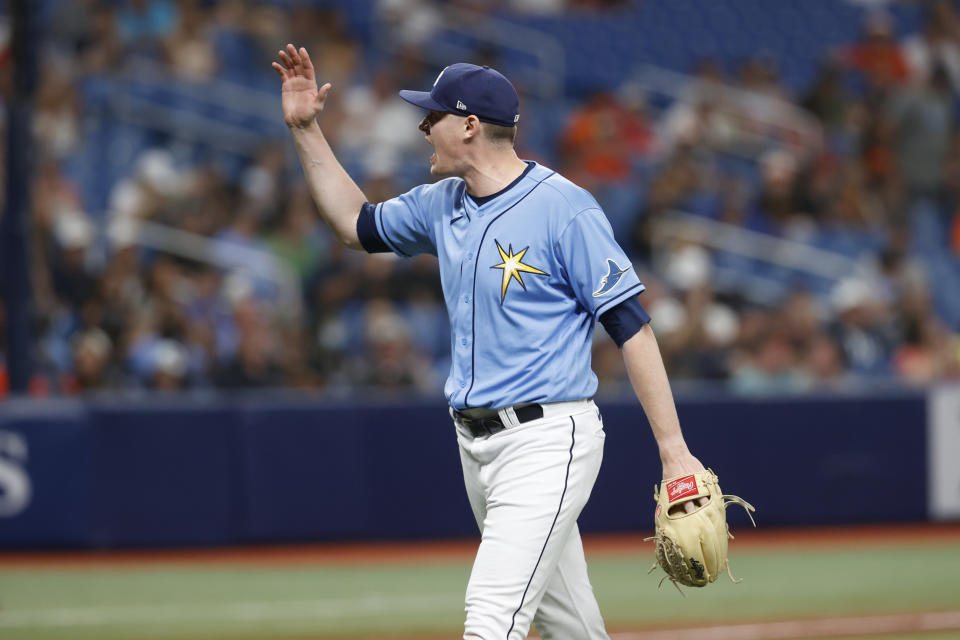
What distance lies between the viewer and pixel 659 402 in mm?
3607

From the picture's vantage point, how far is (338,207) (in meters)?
4.30

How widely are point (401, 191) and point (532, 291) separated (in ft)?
27.3

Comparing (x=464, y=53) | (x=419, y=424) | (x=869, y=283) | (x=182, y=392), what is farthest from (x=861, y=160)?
(x=182, y=392)

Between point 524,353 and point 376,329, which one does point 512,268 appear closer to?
point 524,353

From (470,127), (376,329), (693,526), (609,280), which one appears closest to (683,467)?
(693,526)

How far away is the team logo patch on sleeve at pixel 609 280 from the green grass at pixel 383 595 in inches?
138

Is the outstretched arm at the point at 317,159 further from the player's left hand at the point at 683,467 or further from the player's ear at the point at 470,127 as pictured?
the player's left hand at the point at 683,467

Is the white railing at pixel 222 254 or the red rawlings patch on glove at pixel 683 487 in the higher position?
the white railing at pixel 222 254

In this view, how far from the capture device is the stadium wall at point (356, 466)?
9.41 m

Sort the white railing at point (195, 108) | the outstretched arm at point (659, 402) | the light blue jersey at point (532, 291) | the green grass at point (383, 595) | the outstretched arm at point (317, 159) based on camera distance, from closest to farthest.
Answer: the outstretched arm at point (659, 402) < the light blue jersey at point (532, 291) < the outstretched arm at point (317, 159) < the green grass at point (383, 595) < the white railing at point (195, 108)

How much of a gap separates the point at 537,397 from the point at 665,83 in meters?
12.5

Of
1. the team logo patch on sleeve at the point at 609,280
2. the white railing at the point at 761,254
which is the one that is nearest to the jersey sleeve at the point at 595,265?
the team logo patch on sleeve at the point at 609,280

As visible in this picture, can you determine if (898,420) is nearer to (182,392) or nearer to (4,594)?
(182,392)

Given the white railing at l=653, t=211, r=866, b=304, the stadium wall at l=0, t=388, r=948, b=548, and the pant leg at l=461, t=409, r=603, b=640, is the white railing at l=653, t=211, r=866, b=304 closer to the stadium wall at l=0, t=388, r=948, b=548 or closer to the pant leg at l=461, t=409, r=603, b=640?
the stadium wall at l=0, t=388, r=948, b=548
